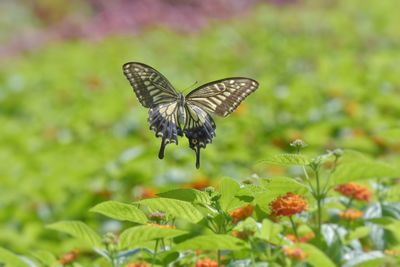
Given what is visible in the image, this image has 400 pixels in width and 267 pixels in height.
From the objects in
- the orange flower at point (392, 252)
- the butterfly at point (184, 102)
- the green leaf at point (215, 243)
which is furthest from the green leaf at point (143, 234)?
the butterfly at point (184, 102)

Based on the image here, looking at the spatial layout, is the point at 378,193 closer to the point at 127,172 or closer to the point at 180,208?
the point at 180,208

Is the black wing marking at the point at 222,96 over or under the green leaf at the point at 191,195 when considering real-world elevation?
over

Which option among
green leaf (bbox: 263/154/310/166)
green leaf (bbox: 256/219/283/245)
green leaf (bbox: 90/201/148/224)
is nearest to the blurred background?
green leaf (bbox: 263/154/310/166)

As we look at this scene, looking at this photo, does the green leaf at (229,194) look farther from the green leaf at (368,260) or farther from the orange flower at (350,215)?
the orange flower at (350,215)

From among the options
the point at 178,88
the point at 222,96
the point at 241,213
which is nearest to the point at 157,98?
the point at 222,96

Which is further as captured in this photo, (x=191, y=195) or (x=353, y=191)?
(x=353, y=191)

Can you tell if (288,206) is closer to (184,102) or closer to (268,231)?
(268,231)
